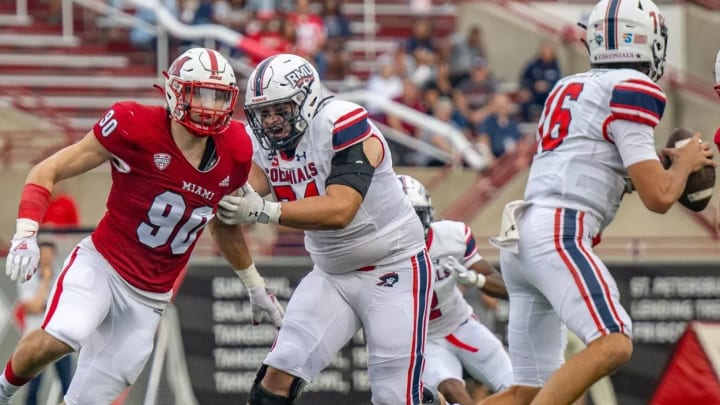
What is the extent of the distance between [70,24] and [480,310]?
7340 millimetres

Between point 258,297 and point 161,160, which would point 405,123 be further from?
point 161,160

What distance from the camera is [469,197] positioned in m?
13.5

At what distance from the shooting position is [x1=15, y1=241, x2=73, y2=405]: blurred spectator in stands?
360 inches

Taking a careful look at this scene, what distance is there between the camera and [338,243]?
6645 millimetres

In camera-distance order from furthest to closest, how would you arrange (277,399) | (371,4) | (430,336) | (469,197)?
(371,4) → (469,197) → (430,336) → (277,399)

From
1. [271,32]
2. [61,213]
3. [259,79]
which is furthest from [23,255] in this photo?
[271,32]

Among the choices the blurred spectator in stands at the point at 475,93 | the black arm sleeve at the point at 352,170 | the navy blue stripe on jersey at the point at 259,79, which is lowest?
the blurred spectator in stands at the point at 475,93

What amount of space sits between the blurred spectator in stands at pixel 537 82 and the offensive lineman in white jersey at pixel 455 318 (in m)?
7.14

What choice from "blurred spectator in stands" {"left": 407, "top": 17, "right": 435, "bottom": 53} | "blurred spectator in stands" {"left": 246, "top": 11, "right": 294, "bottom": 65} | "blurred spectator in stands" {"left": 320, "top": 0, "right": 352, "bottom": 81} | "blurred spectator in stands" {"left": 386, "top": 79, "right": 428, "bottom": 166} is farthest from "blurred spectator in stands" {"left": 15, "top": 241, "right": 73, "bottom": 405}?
"blurred spectator in stands" {"left": 407, "top": 17, "right": 435, "bottom": 53}

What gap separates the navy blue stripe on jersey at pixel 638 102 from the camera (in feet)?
20.1

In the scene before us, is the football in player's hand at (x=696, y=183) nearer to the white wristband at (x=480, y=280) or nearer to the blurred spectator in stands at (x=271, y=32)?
the white wristband at (x=480, y=280)

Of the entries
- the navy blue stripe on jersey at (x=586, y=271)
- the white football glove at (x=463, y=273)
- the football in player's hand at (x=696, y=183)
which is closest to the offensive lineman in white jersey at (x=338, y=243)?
the navy blue stripe on jersey at (x=586, y=271)

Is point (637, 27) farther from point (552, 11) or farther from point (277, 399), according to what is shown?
point (552, 11)

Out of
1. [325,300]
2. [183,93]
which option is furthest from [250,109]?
[325,300]
